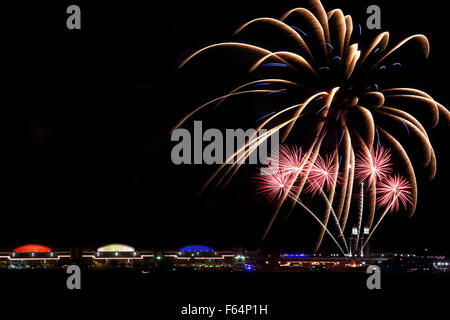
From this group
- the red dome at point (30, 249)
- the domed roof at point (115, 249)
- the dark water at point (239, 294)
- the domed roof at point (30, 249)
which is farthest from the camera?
the domed roof at point (115, 249)

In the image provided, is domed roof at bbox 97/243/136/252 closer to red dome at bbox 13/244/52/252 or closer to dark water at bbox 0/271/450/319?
red dome at bbox 13/244/52/252

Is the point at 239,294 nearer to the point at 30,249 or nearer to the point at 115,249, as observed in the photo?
the point at 115,249

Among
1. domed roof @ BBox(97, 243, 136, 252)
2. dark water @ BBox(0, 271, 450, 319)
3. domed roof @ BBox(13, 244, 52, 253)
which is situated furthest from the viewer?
domed roof @ BBox(97, 243, 136, 252)

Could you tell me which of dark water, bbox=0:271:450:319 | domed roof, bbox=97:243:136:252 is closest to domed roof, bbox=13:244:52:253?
domed roof, bbox=97:243:136:252

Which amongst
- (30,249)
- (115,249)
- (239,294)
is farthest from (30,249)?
(239,294)

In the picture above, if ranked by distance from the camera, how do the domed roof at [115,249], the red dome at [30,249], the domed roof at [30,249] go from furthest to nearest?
the domed roof at [115,249], the red dome at [30,249], the domed roof at [30,249]

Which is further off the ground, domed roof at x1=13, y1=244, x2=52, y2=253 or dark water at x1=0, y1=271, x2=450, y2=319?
domed roof at x1=13, y1=244, x2=52, y2=253

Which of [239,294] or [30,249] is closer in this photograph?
[239,294]

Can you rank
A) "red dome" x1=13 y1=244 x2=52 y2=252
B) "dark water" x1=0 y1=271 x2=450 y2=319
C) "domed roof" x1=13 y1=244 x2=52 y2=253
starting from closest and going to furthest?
"dark water" x1=0 y1=271 x2=450 y2=319, "domed roof" x1=13 y1=244 x2=52 y2=253, "red dome" x1=13 y1=244 x2=52 y2=252

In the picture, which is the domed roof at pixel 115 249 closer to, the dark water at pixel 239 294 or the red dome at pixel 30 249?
the red dome at pixel 30 249

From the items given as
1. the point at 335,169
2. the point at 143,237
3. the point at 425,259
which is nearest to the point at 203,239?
the point at 143,237

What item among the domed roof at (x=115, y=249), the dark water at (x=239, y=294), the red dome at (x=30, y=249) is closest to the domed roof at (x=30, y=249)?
the red dome at (x=30, y=249)
